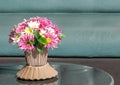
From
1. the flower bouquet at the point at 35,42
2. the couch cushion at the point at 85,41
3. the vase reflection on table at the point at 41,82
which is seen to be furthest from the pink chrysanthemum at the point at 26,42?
the couch cushion at the point at 85,41

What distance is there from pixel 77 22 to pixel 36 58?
701 millimetres

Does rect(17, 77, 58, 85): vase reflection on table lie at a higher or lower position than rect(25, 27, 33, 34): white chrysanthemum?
lower

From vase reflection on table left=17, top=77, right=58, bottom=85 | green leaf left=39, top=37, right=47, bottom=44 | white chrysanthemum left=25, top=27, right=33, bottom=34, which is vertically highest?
white chrysanthemum left=25, top=27, right=33, bottom=34

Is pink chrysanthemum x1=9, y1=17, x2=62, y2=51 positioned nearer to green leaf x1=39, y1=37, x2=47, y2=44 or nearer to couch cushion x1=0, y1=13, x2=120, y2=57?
green leaf x1=39, y1=37, x2=47, y2=44

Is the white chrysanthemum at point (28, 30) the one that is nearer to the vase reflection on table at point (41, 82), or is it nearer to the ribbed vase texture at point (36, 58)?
the ribbed vase texture at point (36, 58)

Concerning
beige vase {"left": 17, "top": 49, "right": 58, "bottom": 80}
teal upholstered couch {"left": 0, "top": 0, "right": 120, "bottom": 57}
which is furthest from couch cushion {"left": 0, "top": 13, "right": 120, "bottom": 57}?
beige vase {"left": 17, "top": 49, "right": 58, "bottom": 80}

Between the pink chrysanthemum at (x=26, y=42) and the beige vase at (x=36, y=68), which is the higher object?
the pink chrysanthemum at (x=26, y=42)

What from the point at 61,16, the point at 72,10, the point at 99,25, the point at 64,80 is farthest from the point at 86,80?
the point at 72,10

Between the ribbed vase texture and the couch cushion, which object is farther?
the couch cushion

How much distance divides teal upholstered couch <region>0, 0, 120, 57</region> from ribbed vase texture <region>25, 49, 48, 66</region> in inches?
18.4

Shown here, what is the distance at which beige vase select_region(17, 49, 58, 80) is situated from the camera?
114 cm

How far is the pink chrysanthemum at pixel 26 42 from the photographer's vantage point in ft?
3.60

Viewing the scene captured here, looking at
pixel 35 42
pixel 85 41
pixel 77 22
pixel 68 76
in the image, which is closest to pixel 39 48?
pixel 35 42

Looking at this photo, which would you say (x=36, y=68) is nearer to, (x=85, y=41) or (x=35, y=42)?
(x=35, y=42)
